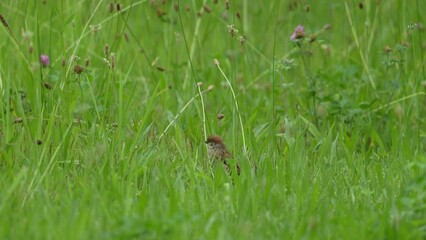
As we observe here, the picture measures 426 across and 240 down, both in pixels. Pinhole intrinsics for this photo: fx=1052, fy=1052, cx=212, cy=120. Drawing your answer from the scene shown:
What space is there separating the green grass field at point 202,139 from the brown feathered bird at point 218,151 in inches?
2.8

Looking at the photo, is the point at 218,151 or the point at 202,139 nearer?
the point at 218,151

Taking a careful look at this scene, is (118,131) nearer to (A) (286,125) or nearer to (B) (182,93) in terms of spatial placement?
(A) (286,125)

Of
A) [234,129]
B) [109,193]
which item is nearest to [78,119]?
[234,129]

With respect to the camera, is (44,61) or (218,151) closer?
(218,151)

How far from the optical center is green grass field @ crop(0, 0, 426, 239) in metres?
4.01

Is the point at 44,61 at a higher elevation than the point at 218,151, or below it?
higher

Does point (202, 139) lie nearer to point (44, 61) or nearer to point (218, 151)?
point (218, 151)

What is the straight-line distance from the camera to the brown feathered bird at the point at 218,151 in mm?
5059

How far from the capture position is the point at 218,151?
5.09m

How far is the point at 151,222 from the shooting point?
12.2ft

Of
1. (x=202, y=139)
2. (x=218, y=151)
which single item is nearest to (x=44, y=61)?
(x=202, y=139)

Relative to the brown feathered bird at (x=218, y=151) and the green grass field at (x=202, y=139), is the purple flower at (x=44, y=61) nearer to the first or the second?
the green grass field at (x=202, y=139)

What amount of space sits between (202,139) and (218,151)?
402 mm

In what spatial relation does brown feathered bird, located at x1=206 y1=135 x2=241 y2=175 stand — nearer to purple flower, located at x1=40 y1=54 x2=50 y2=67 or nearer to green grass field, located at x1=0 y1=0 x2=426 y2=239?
green grass field, located at x1=0 y1=0 x2=426 y2=239
